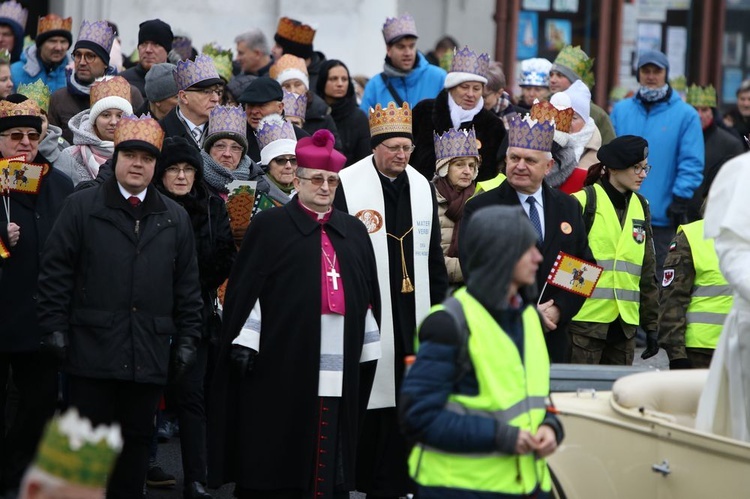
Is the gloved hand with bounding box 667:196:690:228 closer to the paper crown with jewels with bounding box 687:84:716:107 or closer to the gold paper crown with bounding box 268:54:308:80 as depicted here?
the paper crown with jewels with bounding box 687:84:716:107

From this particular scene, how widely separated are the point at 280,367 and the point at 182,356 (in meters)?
0.55

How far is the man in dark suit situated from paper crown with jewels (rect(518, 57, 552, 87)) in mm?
4695

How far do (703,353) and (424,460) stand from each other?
3.64m

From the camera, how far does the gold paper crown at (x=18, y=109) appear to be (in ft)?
27.0

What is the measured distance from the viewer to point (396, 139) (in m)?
8.38

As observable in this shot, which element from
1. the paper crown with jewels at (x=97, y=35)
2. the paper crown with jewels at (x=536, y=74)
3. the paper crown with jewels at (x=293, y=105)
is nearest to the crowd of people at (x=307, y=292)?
the paper crown with jewels at (x=293, y=105)

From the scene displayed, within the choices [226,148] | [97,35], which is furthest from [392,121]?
[97,35]

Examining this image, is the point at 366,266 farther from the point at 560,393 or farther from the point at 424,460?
the point at 424,460

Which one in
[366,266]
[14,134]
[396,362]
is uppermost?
[14,134]

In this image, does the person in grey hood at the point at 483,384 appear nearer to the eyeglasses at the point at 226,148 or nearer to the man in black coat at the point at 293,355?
the man in black coat at the point at 293,355

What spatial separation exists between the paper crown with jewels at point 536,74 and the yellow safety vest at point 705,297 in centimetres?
459

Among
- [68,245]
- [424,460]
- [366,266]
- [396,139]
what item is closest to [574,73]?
[396,139]

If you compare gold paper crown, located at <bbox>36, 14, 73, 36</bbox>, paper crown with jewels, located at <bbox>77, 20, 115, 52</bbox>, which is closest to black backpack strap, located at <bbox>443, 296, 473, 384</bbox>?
paper crown with jewels, located at <bbox>77, 20, 115, 52</bbox>

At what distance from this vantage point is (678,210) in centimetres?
1258
